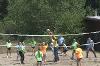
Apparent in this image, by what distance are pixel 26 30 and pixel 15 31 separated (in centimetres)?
155

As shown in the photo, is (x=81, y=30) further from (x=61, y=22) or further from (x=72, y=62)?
(x=72, y=62)

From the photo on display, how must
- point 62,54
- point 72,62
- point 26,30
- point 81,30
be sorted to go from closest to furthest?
point 72,62
point 62,54
point 81,30
point 26,30

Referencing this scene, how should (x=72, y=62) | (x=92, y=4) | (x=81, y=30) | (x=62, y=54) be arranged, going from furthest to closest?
(x=92, y=4), (x=81, y=30), (x=62, y=54), (x=72, y=62)

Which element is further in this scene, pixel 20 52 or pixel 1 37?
pixel 1 37

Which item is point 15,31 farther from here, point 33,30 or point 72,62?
point 72,62

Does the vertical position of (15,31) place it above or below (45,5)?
below

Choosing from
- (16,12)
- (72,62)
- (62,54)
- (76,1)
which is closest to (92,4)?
(76,1)

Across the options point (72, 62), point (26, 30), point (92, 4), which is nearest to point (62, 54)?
point (72, 62)

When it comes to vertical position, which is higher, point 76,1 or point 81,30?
point 76,1

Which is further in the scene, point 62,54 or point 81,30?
point 81,30

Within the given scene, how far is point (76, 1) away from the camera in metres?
38.9

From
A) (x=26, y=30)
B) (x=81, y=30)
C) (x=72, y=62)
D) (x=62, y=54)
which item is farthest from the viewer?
(x=26, y=30)

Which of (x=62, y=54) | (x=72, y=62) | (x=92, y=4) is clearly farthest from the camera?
(x=92, y=4)

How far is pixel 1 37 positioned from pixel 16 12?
3.13 m
